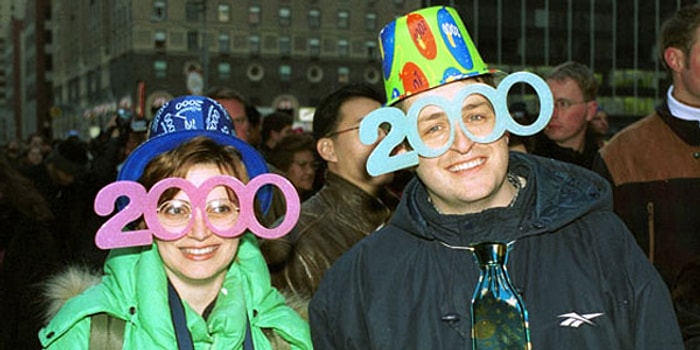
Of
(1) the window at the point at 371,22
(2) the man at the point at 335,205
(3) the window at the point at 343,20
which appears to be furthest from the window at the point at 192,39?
(2) the man at the point at 335,205

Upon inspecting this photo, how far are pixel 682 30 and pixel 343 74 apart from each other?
63489 mm

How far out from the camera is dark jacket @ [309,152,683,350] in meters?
2.77

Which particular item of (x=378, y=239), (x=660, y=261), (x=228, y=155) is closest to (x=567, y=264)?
(x=378, y=239)

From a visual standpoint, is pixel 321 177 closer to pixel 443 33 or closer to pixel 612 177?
pixel 612 177

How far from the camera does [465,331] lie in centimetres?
282

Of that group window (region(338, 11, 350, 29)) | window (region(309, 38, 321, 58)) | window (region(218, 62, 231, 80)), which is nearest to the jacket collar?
window (region(218, 62, 231, 80))

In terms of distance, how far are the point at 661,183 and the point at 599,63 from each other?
2173 inches

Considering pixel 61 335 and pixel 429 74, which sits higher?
pixel 429 74

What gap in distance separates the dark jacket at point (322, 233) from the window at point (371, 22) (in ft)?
208

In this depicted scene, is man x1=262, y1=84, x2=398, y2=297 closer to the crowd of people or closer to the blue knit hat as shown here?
the crowd of people

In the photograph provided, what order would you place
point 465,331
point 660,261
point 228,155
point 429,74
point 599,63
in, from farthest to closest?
point 599,63
point 660,261
point 228,155
point 429,74
point 465,331

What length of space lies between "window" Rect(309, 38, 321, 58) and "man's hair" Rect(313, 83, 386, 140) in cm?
6283

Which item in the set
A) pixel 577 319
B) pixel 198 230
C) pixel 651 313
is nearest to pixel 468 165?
pixel 577 319

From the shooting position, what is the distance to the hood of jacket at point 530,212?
287 cm
